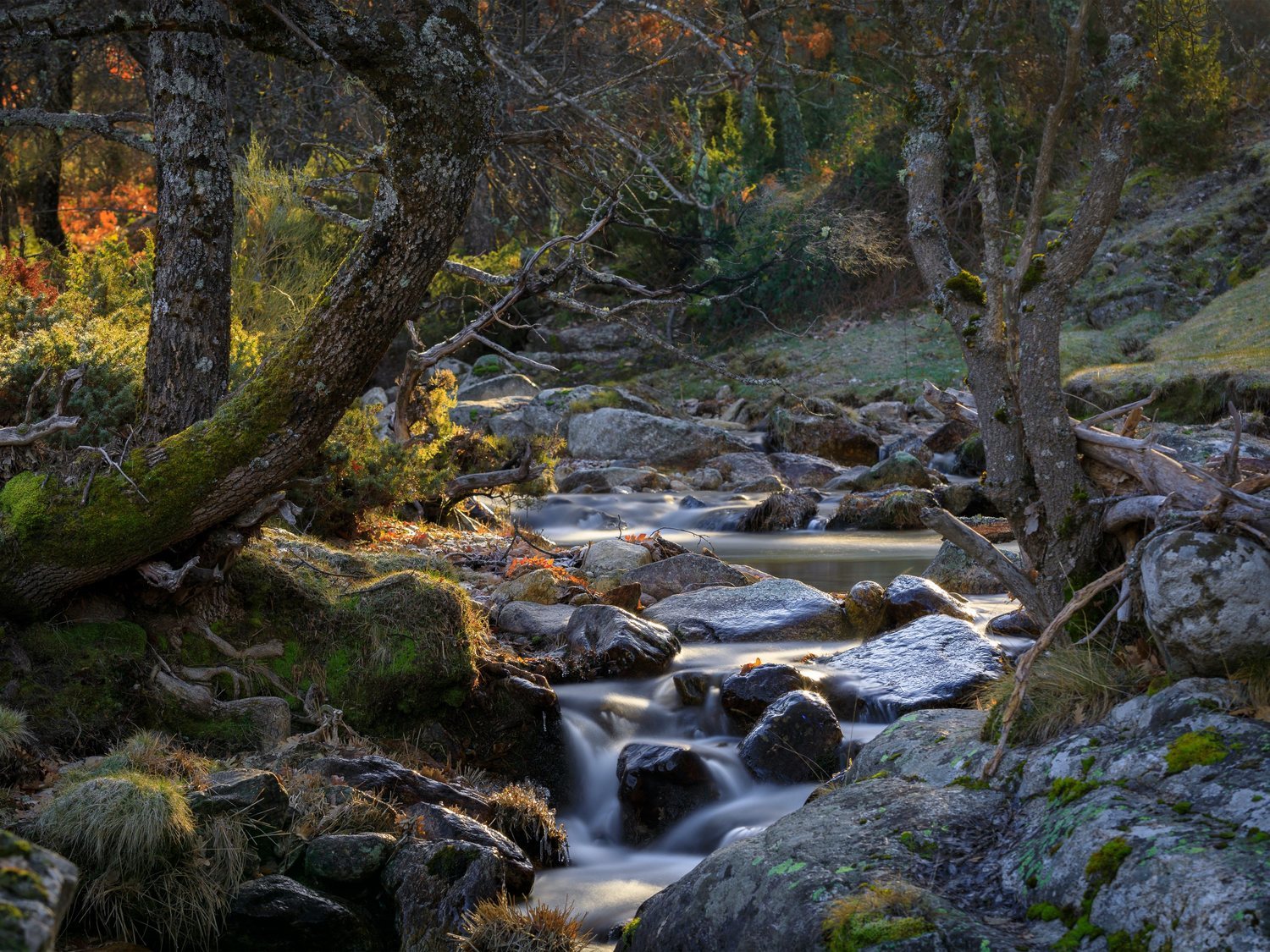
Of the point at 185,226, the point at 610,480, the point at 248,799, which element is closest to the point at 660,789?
the point at 248,799

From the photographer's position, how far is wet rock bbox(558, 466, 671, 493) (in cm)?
1553

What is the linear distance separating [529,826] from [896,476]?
35.2 ft

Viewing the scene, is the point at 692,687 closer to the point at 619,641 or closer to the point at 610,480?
the point at 619,641

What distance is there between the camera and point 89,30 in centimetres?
445

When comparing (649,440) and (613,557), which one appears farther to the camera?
(649,440)

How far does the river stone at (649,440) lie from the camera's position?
1809 cm

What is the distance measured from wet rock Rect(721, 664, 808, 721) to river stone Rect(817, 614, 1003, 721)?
0.25 metres

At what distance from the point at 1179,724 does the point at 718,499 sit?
12.0 m

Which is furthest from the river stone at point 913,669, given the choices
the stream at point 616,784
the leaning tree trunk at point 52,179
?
the leaning tree trunk at point 52,179

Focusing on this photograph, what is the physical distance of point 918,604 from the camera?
8414 millimetres

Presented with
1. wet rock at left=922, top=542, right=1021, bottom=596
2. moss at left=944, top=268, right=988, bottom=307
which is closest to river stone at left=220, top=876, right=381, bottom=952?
moss at left=944, top=268, right=988, bottom=307

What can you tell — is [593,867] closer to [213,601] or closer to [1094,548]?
[213,601]

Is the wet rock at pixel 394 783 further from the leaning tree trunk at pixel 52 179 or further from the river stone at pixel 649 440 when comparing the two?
the river stone at pixel 649 440

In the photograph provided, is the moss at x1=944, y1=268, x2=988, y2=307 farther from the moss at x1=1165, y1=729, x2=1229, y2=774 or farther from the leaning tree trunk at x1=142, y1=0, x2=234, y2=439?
the leaning tree trunk at x1=142, y1=0, x2=234, y2=439
